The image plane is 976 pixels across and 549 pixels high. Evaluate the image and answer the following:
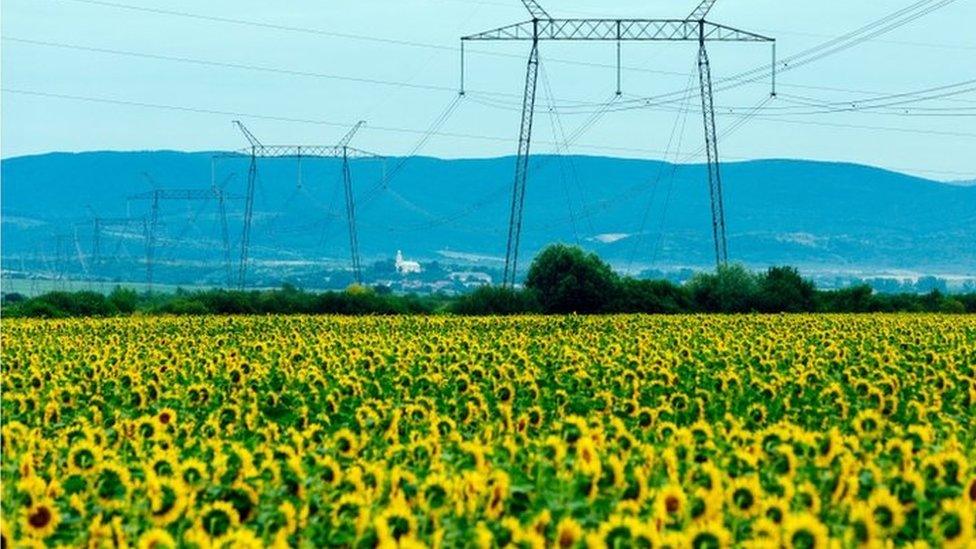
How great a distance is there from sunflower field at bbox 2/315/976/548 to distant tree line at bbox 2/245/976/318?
24346mm

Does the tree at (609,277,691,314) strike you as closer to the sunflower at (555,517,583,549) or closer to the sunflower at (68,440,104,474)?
the sunflower at (68,440,104,474)

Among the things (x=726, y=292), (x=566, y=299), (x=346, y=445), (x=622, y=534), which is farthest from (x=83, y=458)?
(x=726, y=292)

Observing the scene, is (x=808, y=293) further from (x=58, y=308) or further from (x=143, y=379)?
(x=143, y=379)

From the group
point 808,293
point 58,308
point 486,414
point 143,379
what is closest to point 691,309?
point 808,293

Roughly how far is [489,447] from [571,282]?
40453mm

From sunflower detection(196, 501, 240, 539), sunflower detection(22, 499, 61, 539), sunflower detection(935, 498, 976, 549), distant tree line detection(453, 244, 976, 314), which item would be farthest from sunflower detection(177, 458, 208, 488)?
distant tree line detection(453, 244, 976, 314)

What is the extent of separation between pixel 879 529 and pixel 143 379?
14.3 metres

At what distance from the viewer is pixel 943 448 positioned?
12.5 m

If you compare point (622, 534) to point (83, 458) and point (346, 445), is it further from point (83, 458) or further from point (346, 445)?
point (346, 445)

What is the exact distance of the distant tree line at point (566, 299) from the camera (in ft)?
174

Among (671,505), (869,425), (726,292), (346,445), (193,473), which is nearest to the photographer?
(671,505)

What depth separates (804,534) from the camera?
8367 mm

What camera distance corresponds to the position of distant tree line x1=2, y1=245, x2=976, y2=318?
5294 centimetres

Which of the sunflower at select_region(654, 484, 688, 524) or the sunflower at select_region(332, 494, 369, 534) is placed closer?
the sunflower at select_region(654, 484, 688, 524)
